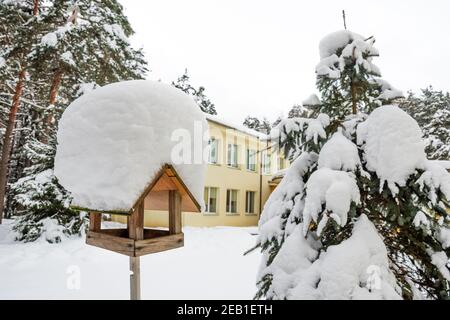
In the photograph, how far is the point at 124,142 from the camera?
222cm

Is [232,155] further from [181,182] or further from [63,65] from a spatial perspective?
[181,182]

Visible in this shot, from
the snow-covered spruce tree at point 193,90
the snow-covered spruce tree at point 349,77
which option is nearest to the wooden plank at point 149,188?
the snow-covered spruce tree at point 349,77

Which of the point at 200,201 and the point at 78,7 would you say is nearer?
the point at 200,201

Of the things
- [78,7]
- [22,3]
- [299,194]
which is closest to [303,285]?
[299,194]

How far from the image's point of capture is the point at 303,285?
84.2 inches

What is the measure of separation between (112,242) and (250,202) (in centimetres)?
1828

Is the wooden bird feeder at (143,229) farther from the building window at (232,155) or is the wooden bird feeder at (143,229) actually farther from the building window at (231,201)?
the building window at (231,201)

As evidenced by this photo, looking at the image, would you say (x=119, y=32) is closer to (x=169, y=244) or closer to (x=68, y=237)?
(x=68, y=237)

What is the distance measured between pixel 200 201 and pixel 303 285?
1130 millimetres

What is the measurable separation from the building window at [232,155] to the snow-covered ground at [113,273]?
8903mm

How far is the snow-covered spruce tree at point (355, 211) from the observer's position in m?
2.10

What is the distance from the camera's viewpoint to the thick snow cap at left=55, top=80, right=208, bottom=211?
221cm
